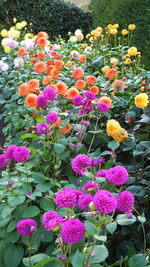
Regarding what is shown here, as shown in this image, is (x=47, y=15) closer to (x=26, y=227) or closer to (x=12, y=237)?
(x=12, y=237)

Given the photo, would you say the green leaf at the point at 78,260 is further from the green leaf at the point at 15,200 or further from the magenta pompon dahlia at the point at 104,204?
the green leaf at the point at 15,200

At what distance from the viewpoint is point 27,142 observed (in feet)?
6.44

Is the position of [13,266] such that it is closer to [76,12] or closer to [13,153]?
[13,153]

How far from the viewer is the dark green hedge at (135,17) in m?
4.77

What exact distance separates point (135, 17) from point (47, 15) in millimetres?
3895

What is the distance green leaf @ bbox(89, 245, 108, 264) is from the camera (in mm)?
827

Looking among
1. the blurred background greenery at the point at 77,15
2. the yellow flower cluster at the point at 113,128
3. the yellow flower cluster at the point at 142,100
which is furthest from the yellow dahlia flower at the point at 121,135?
the blurred background greenery at the point at 77,15

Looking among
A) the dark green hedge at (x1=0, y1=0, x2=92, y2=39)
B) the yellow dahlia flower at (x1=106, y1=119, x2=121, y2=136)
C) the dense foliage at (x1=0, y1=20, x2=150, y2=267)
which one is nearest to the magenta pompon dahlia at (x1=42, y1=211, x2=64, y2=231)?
the dense foliage at (x1=0, y1=20, x2=150, y2=267)

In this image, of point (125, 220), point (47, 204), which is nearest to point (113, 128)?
point (47, 204)

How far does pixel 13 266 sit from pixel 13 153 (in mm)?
379

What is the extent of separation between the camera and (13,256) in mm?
1222

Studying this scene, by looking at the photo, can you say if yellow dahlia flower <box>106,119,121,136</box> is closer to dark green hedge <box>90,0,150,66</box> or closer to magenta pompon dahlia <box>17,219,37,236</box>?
magenta pompon dahlia <box>17,219,37,236</box>

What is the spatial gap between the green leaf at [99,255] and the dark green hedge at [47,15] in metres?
7.44

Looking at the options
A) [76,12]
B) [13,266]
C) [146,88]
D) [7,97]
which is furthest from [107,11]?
[13,266]
